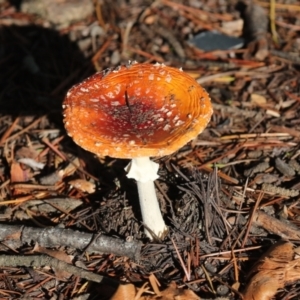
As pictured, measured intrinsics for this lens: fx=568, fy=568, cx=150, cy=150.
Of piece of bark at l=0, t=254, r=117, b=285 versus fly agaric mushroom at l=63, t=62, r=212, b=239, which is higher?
fly agaric mushroom at l=63, t=62, r=212, b=239

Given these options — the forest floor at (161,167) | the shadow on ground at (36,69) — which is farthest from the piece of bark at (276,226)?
the shadow on ground at (36,69)

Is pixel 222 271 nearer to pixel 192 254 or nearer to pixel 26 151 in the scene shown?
pixel 192 254

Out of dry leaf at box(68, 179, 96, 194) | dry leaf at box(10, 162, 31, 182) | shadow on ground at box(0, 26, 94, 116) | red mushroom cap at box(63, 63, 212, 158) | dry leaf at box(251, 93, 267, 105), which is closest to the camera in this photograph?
red mushroom cap at box(63, 63, 212, 158)

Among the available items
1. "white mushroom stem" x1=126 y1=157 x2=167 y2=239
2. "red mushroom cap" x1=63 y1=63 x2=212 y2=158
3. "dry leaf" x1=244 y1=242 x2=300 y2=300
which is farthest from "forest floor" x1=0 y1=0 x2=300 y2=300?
"red mushroom cap" x1=63 y1=63 x2=212 y2=158

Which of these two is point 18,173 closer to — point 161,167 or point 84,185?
point 84,185

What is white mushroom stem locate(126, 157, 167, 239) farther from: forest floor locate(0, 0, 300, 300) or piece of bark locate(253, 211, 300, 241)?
piece of bark locate(253, 211, 300, 241)

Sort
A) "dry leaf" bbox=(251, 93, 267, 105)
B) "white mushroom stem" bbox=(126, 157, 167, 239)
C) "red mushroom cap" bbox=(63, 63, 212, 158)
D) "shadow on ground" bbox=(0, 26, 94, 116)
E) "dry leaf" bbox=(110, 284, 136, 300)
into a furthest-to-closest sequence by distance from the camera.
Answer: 1. "shadow on ground" bbox=(0, 26, 94, 116)
2. "dry leaf" bbox=(251, 93, 267, 105)
3. "white mushroom stem" bbox=(126, 157, 167, 239)
4. "dry leaf" bbox=(110, 284, 136, 300)
5. "red mushroom cap" bbox=(63, 63, 212, 158)

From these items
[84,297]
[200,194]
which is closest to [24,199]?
[84,297]
